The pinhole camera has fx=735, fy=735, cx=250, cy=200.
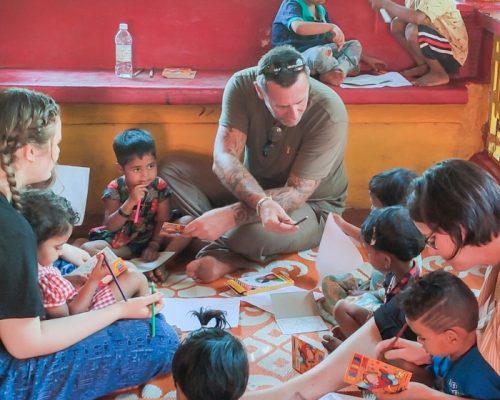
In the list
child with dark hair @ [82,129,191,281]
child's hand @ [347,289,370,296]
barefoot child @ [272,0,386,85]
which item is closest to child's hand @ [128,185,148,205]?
child with dark hair @ [82,129,191,281]

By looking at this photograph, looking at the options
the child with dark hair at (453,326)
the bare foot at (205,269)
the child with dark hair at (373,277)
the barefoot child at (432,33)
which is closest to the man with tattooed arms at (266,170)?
the bare foot at (205,269)

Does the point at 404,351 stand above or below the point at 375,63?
below

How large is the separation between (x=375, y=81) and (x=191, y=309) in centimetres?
138

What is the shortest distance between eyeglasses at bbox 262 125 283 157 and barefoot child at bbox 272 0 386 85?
1.80 ft

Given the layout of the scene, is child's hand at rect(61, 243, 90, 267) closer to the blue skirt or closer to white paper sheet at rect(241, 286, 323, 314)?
the blue skirt

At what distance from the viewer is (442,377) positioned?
69.6 inches

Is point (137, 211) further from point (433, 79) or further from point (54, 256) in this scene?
point (433, 79)

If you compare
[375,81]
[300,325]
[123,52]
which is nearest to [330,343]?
[300,325]

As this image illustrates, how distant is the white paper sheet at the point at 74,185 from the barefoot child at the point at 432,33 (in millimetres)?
1489

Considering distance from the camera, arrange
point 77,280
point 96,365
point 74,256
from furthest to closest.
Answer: point 74,256
point 77,280
point 96,365

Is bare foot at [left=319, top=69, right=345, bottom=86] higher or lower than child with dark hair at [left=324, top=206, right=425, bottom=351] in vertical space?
higher

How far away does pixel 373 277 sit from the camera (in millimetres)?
2375

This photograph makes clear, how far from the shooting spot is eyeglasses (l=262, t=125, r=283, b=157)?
8.87ft

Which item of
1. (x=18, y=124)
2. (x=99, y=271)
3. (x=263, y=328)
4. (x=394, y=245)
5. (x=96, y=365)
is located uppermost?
(x=18, y=124)
